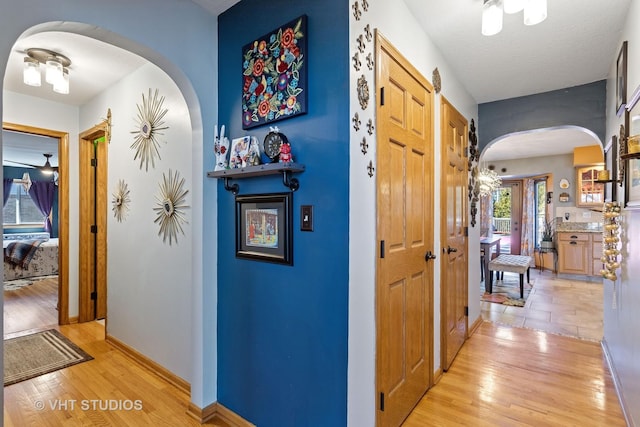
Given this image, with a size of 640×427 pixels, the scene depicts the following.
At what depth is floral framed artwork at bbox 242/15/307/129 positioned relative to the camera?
1555mm

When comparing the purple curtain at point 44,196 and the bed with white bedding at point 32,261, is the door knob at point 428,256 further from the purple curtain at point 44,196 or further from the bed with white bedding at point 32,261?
the purple curtain at point 44,196

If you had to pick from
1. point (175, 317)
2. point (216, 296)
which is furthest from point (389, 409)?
point (175, 317)

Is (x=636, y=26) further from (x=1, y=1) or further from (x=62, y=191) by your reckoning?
(x=62, y=191)

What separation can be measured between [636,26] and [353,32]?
1720 mm

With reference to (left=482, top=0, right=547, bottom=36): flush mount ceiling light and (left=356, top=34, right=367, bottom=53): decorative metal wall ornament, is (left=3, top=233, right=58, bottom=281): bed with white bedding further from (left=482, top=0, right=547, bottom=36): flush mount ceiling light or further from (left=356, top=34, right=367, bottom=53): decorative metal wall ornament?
(left=482, top=0, right=547, bottom=36): flush mount ceiling light

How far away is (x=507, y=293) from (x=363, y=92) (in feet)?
15.7

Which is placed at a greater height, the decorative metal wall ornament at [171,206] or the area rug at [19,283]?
the decorative metal wall ornament at [171,206]

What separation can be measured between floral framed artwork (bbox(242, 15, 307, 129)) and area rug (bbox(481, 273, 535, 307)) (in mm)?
4340

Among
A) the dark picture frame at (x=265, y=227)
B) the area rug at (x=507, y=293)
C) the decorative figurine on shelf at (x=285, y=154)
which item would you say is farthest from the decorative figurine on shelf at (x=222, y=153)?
the area rug at (x=507, y=293)

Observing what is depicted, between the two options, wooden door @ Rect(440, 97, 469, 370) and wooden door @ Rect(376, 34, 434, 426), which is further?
wooden door @ Rect(440, 97, 469, 370)

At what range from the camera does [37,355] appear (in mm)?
2787

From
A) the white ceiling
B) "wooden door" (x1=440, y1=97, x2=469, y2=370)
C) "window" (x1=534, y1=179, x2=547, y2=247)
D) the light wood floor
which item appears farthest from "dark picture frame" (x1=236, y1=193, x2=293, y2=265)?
"window" (x1=534, y1=179, x2=547, y2=247)

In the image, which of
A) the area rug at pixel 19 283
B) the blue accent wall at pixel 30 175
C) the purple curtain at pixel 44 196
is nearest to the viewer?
the area rug at pixel 19 283

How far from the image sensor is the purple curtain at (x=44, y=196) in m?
7.74
